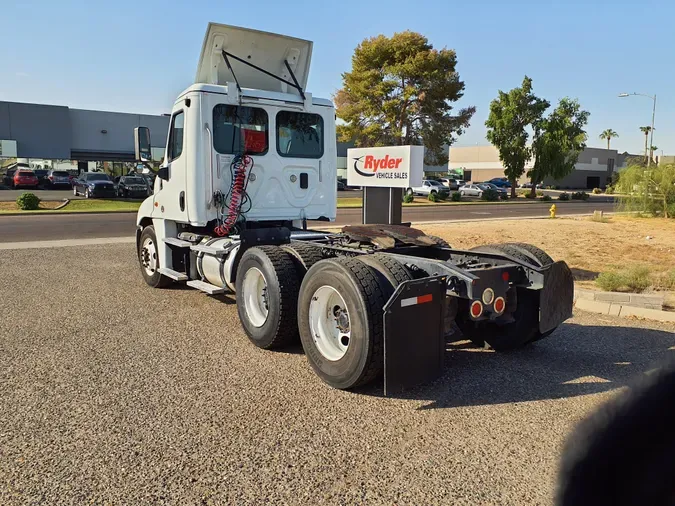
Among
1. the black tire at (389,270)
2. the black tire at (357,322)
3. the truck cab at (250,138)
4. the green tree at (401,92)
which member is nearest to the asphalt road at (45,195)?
the green tree at (401,92)

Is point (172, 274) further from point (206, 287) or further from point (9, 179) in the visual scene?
point (9, 179)

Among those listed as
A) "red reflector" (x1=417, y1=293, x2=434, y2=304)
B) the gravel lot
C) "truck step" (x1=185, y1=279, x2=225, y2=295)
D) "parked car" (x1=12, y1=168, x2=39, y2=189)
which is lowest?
the gravel lot

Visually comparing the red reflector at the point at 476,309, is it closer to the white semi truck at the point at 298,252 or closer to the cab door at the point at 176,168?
the white semi truck at the point at 298,252

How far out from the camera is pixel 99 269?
10.5 meters

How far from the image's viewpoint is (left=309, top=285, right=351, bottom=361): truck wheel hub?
4836 mm

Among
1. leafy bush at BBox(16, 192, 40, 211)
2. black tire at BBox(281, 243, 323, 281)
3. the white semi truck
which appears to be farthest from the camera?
leafy bush at BBox(16, 192, 40, 211)

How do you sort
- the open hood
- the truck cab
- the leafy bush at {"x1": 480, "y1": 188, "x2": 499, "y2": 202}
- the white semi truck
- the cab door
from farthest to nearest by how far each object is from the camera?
1. the leafy bush at {"x1": 480, "y1": 188, "x2": 499, "y2": 202}
2. the open hood
3. the cab door
4. the truck cab
5. the white semi truck

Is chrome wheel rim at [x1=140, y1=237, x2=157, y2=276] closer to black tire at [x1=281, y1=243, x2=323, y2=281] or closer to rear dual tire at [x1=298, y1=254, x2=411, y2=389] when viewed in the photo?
black tire at [x1=281, y1=243, x2=323, y2=281]

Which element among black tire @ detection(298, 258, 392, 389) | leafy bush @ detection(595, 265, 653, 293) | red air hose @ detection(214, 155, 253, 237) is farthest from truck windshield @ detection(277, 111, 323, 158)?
leafy bush @ detection(595, 265, 653, 293)

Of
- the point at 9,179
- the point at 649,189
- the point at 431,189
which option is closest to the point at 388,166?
the point at 649,189

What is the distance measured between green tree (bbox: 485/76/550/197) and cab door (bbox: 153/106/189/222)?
44.8 metres

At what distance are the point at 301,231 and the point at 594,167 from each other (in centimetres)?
9162

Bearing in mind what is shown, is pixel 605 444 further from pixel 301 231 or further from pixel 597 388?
pixel 301 231

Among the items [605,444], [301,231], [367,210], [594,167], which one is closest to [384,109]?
[367,210]
